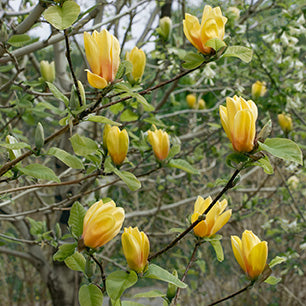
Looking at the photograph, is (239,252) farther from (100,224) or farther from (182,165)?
(182,165)

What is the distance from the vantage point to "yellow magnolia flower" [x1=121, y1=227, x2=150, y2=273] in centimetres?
→ 54

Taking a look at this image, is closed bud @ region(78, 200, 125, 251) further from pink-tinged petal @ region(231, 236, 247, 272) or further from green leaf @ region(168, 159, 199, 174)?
green leaf @ region(168, 159, 199, 174)

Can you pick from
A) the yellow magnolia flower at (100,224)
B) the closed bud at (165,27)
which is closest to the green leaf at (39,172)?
the yellow magnolia flower at (100,224)

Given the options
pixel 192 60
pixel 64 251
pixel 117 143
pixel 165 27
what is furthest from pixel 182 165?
pixel 165 27

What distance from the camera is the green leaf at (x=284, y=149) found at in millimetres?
499

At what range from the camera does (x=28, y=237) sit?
1908 mm

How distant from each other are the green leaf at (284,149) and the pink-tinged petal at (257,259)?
0.18 metres

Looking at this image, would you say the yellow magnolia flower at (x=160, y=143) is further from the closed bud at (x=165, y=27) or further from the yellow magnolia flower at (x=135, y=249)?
the closed bud at (x=165, y=27)

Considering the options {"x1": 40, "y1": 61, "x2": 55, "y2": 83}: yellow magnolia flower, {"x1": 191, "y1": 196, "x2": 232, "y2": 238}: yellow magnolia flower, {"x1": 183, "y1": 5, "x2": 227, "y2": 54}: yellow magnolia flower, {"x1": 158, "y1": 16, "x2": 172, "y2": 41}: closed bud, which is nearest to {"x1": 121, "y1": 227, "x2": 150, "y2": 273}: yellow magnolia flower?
{"x1": 191, "y1": 196, "x2": 232, "y2": 238}: yellow magnolia flower

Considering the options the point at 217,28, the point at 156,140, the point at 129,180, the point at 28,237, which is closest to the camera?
the point at 217,28

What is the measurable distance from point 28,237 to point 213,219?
5.00 feet

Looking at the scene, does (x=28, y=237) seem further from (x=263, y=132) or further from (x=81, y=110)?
(x=263, y=132)

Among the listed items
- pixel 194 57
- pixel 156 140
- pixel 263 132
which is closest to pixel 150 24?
pixel 156 140

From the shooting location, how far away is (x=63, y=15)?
0.57 meters
